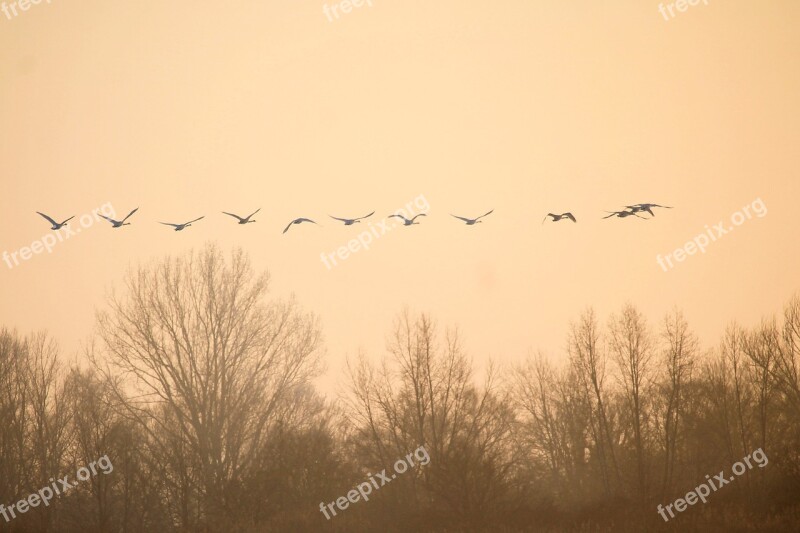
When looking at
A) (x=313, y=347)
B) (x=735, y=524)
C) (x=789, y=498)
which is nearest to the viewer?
(x=735, y=524)

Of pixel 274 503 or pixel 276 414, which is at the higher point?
pixel 276 414

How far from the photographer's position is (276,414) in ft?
122

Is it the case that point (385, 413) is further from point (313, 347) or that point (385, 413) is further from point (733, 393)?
point (733, 393)

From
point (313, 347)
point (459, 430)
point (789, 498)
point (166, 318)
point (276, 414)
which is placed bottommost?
point (789, 498)

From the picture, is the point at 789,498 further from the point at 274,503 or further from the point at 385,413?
the point at 274,503

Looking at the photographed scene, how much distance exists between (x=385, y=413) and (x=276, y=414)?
18.9ft

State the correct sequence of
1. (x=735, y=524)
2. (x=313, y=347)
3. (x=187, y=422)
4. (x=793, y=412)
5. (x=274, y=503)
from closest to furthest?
1. (x=735, y=524)
2. (x=274, y=503)
3. (x=187, y=422)
4. (x=313, y=347)
5. (x=793, y=412)

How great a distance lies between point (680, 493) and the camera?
3806 cm

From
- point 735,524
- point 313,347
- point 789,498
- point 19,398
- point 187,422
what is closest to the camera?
point 735,524

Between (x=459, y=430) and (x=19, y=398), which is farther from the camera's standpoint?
(x=19, y=398)

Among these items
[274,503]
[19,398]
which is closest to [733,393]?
[274,503]

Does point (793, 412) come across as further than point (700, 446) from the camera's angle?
No

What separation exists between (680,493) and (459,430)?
1089 centimetres

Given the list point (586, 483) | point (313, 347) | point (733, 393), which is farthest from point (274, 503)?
point (733, 393)
